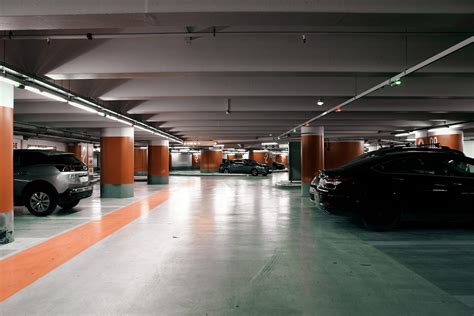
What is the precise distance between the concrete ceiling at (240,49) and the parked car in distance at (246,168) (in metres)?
19.7

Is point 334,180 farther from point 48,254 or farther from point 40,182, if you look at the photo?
point 40,182

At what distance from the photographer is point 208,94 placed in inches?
312

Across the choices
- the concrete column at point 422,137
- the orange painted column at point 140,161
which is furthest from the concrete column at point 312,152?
the orange painted column at point 140,161

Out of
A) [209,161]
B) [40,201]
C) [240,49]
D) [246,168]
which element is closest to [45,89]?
[40,201]

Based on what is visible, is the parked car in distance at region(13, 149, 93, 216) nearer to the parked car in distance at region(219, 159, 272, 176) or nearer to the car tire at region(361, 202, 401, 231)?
the car tire at region(361, 202, 401, 231)

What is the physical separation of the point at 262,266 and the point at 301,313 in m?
1.40

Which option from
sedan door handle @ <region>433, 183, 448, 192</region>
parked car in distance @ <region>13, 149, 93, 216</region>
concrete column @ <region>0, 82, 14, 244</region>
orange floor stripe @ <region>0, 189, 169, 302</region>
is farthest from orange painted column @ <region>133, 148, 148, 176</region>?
sedan door handle @ <region>433, 183, 448, 192</region>

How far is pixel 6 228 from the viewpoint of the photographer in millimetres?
5820

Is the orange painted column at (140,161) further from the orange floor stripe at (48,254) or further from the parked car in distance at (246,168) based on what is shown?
the orange floor stripe at (48,254)

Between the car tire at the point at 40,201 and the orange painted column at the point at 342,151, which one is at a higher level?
the orange painted column at the point at 342,151

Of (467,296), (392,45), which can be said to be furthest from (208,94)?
(467,296)

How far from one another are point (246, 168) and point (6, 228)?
26.4 meters

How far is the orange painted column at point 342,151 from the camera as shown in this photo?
2430 cm

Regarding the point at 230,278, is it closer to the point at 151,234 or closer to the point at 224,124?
the point at 151,234
